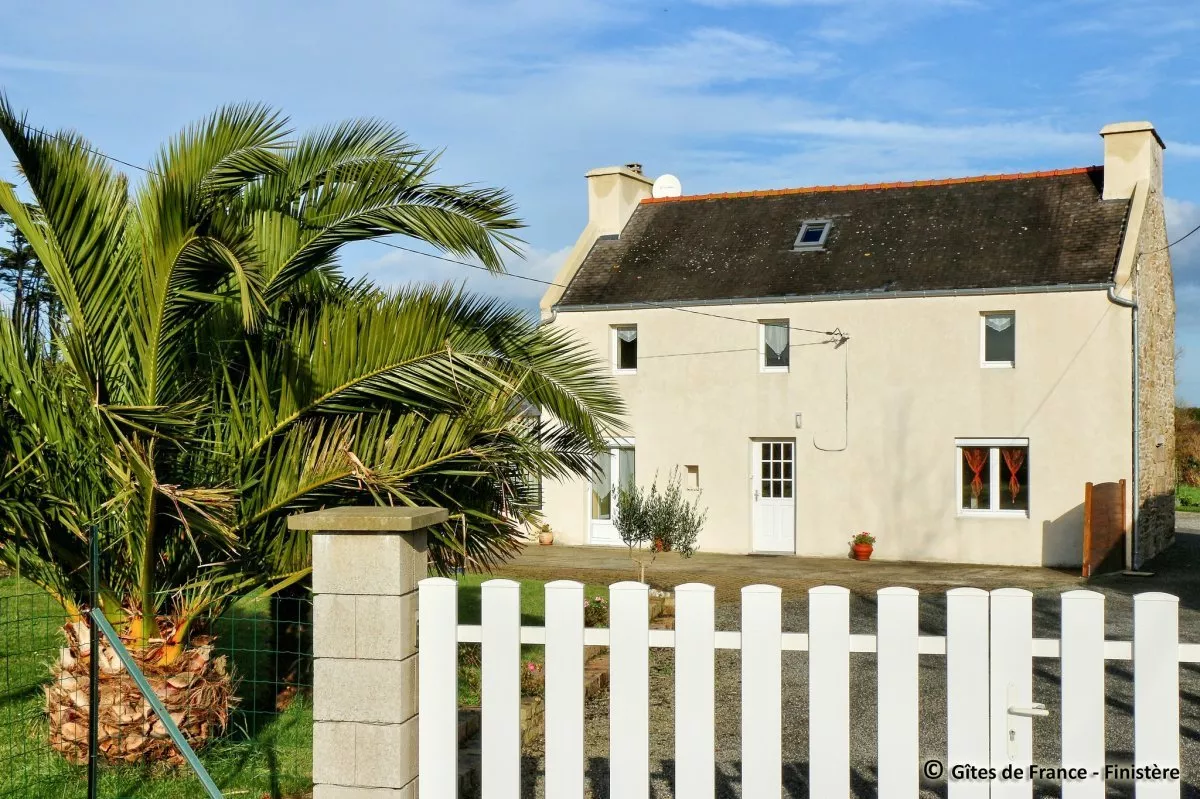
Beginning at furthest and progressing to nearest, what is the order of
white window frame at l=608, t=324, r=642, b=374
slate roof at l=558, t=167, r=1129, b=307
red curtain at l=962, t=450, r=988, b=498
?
white window frame at l=608, t=324, r=642, b=374
red curtain at l=962, t=450, r=988, b=498
slate roof at l=558, t=167, r=1129, b=307

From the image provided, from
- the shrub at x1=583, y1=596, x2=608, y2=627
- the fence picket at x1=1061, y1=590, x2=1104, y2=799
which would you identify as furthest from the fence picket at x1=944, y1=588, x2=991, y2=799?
the shrub at x1=583, y1=596, x2=608, y2=627

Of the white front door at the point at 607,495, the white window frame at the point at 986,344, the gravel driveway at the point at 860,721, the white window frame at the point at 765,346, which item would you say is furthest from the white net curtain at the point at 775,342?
the gravel driveway at the point at 860,721

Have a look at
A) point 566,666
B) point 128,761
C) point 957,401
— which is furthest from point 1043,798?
point 957,401

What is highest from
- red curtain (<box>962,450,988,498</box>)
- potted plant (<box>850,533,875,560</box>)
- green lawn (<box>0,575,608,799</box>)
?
red curtain (<box>962,450,988,498</box>)

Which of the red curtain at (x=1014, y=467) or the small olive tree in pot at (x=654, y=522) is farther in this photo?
the red curtain at (x=1014, y=467)

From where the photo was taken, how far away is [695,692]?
15.2ft

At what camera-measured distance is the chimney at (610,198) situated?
25.6 metres

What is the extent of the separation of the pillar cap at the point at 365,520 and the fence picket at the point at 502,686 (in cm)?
39

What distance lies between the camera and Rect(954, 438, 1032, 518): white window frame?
21.5 meters

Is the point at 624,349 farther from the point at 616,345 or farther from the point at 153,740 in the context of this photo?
the point at 153,740

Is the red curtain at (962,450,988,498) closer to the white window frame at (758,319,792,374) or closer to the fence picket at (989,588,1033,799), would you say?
the white window frame at (758,319,792,374)

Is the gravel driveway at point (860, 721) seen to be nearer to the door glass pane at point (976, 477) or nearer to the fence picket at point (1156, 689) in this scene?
the fence picket at point (1156, 689)

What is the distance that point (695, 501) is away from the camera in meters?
23.1

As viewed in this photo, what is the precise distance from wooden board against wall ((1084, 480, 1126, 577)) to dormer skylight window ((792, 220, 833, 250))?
6620mm
